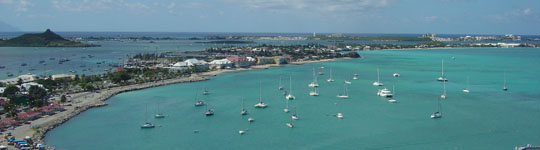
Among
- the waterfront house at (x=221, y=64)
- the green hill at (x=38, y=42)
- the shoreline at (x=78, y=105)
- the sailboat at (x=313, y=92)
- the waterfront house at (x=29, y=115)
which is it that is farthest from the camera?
the green hill at (x=38, y=42)

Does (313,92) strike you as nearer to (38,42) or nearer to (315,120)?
(315,120)

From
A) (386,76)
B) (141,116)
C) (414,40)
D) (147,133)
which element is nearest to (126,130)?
(147,133)

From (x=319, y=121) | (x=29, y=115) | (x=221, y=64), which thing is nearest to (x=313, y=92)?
(x=319, y=121)

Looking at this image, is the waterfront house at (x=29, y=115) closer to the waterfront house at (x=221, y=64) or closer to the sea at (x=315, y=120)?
the sea at (x=315, y=120)

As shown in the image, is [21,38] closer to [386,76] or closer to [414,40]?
[386,76]

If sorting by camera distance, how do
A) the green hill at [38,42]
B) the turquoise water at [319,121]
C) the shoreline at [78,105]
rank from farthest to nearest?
the green hill at [38,42], the shoreline at [78,105], the turquoise water at [319,121]

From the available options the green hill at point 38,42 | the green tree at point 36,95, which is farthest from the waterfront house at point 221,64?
the green hill at point 38,42

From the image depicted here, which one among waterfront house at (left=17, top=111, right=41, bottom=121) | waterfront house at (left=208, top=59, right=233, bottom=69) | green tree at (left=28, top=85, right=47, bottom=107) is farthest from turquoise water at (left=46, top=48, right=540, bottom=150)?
waterfront house at (left=208, top=59, right=233, bottom=69)

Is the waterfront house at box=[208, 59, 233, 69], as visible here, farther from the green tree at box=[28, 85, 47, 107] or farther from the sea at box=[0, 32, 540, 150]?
the green tree at box=[28, 85, 47, 107]
